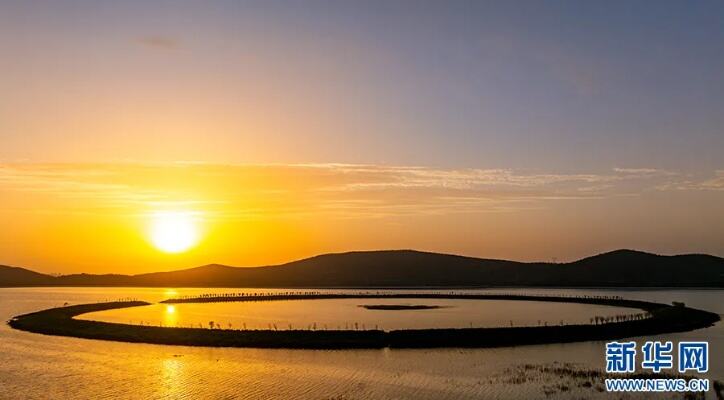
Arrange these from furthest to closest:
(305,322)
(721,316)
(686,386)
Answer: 1. (721,316)
2. (305,322)
3. (686,386)

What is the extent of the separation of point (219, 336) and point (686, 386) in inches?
1280

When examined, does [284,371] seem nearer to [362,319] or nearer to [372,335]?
[372,335]

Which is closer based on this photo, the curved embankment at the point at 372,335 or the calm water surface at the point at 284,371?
the calm water surface at the point at 284,371

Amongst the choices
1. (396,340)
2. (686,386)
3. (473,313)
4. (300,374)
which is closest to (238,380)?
(300,374)

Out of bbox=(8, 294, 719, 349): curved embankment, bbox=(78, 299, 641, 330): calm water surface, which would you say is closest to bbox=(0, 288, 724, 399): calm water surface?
bbox=(8, 294, 719, 349): curved embankment

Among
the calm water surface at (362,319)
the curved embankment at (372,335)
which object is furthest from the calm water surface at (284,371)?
the calm water surface at (362,319)

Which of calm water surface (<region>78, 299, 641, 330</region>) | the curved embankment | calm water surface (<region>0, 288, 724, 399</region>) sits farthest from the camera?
calm water surface (<region>78, 299, 641, 330</region>)

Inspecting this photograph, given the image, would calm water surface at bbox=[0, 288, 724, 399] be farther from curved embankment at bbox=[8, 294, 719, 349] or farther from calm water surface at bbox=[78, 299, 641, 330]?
calm water surface at bbox=[78, 299, 641, 330]

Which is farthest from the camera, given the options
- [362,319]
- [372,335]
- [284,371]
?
[362,319]

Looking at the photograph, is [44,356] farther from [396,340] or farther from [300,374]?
[396,340]

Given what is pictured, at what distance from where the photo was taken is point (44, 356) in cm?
4409

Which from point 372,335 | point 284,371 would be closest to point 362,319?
point 372,335

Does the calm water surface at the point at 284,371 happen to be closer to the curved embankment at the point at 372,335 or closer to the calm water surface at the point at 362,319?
the curved embankment at the point at 372,335

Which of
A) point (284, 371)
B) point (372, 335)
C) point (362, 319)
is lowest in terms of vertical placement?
point (362, 319)
